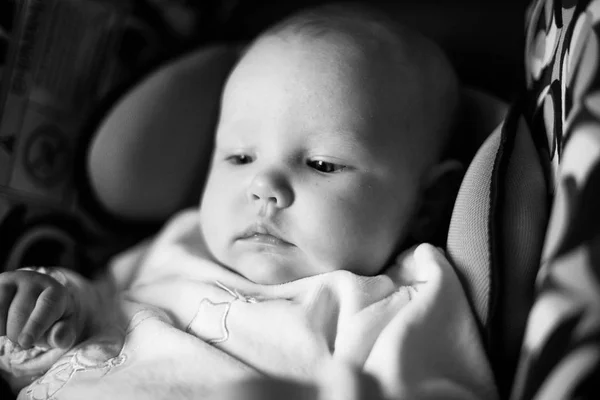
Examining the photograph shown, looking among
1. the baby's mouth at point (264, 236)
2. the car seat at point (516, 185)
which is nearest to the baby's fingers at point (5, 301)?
the car seat at point (516, 185)

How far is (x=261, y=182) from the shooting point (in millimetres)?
831

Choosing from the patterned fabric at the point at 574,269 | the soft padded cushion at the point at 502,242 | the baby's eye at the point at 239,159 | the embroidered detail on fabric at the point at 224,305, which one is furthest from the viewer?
the baby's eye at the point at 239,159

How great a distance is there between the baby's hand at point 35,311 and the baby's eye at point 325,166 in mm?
382

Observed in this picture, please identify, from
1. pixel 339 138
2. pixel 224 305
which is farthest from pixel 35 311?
pixel 339 138

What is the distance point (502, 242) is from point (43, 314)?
1.87 feet

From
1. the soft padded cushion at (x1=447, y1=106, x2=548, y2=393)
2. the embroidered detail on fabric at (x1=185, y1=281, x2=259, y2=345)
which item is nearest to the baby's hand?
the embroidered detail on fabric at (x1=185, y1=281, x2=259, y2=345)

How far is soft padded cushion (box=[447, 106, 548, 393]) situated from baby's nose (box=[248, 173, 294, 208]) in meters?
0.22

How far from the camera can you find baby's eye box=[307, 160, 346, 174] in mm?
871

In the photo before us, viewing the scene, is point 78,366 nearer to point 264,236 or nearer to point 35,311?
point 35,311

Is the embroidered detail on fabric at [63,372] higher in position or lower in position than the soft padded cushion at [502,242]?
lower

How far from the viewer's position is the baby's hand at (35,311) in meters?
0.76

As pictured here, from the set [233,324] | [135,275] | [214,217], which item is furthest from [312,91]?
[135,275]

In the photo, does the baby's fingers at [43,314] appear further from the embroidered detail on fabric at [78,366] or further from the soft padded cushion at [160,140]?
the soft padded cushion at [160,140]

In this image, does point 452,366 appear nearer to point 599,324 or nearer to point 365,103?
point 599,324
